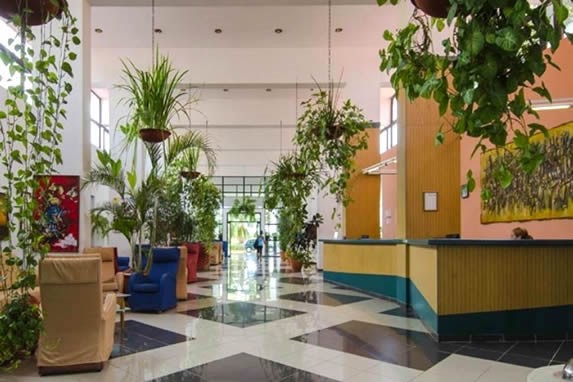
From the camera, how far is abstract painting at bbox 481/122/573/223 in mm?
5410

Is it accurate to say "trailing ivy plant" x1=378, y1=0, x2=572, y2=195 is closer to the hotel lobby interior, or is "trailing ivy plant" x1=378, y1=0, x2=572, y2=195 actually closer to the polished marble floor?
the hotel lobby interior

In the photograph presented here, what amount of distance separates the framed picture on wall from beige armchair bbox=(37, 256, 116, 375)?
208 inches

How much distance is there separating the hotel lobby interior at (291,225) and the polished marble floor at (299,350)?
0.03 meters

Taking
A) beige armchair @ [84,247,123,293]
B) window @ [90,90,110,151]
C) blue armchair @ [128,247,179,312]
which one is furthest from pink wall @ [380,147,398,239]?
window @ [90,90,110,151]

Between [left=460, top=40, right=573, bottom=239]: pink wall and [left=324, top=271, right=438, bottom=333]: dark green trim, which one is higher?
[left=460, top=40, right=573, bottom=239]: pink wall

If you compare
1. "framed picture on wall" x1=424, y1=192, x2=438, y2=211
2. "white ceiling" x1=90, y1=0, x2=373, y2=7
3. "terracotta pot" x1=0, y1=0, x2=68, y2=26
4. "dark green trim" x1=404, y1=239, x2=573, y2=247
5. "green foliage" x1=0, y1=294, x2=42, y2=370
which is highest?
"white ceiling" x1=90, y1=0, x2=373, y2=7

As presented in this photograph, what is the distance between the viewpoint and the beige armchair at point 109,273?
6984 millimetres

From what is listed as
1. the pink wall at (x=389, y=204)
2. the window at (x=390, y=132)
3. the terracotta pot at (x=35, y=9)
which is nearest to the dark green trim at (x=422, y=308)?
the terracotta pot at (x=35, y=9)

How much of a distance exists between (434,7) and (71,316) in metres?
3.63

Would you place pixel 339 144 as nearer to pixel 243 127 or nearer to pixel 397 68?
pixel 397 68

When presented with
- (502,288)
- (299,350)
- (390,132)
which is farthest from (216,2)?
(390,132)

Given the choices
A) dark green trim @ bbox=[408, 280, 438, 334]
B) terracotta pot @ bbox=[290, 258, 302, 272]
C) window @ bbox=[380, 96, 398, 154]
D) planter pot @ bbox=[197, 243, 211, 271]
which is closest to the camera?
dark green trim @ bbox=[408, 280, 438, 334]

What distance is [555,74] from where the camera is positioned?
227 inches

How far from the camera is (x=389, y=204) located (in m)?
13.1
